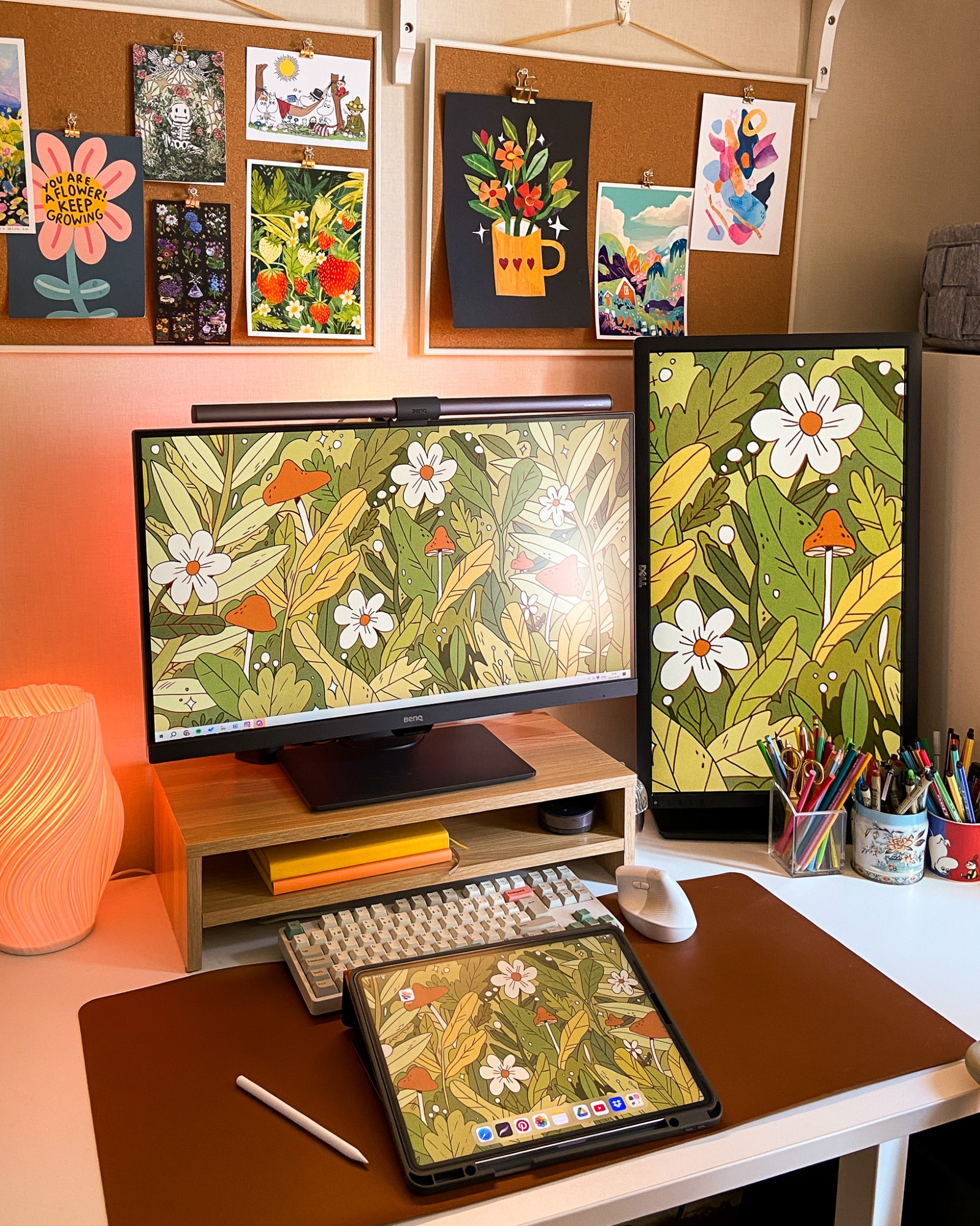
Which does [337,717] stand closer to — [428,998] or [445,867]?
[445,867]

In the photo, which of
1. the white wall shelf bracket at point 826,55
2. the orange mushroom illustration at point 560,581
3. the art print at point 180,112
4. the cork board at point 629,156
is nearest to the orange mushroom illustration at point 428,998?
the orange mushroom illustration at point 560,581

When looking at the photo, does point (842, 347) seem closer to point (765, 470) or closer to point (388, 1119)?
point (765, 470)

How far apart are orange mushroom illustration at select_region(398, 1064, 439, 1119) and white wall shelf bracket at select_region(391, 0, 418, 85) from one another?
1.07 meters

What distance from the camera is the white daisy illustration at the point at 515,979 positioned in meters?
0.99

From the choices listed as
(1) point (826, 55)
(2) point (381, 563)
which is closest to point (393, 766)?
(2) point (381, 563)

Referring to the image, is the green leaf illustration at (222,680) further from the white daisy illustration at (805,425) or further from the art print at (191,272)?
the white daisy illustration at (805,425)

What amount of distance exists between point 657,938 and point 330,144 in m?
0.95

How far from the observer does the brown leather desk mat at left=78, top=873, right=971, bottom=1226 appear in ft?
2.69

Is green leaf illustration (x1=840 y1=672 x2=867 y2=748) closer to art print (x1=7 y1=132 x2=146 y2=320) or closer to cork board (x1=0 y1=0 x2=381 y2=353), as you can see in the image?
cork board (x1=0 y1=0 x2=381 y2=353)

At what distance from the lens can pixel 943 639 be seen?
151 centimetres

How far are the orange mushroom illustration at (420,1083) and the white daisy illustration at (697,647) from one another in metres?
0.66

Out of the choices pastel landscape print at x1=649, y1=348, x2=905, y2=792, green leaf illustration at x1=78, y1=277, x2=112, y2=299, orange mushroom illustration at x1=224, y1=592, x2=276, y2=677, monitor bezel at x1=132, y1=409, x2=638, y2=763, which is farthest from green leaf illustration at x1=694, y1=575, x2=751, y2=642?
green leaf illustration at x1=78, y1=277, x2=112, y2=299

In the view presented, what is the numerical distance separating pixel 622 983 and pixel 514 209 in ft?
3.01

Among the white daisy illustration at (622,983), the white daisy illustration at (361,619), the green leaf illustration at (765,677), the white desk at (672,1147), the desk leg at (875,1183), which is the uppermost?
the white daisy illustration at (361,619)
